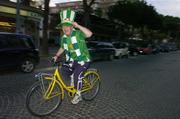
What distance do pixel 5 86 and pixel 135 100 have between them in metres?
3.82

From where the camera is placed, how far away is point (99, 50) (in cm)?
2544

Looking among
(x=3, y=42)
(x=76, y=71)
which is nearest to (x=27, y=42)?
(x=3, y=42)

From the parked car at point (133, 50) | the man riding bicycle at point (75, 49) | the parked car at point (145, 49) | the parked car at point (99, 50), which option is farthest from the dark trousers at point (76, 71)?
the parked car at point (145, 49)

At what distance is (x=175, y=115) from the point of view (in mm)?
7527

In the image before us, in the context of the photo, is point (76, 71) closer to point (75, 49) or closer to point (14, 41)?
point (75, 49)

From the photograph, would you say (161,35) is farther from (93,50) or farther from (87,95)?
(87,95)

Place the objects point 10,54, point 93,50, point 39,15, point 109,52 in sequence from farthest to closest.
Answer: point 39,15, point 109,52, point 93,50, point 10,54

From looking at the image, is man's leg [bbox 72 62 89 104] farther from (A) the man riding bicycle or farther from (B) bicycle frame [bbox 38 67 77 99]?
(B) bicycle frame [bbox 38 67 77 99]

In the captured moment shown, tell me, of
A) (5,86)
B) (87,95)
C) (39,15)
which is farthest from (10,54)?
(39,15)

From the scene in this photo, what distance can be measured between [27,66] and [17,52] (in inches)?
33.5

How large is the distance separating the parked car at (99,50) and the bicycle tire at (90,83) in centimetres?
1537

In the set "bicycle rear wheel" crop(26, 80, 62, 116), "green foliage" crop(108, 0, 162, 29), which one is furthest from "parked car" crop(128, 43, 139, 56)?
"bicycle rear wheel" crop(26, 80, 62, 116)

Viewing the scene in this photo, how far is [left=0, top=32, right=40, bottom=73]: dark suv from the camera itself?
14203 mm

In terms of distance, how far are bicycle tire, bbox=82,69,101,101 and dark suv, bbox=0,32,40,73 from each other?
6.22 meters
